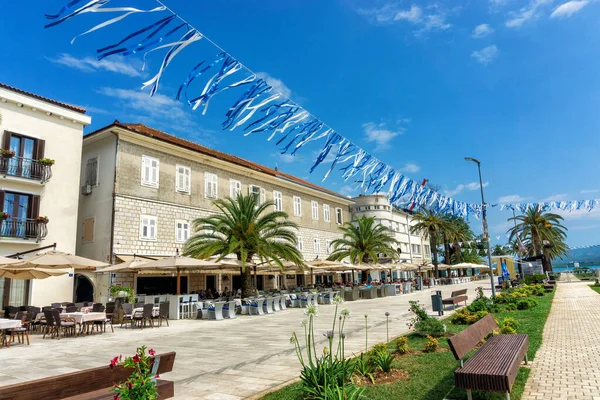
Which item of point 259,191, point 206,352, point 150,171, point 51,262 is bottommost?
point 206,352

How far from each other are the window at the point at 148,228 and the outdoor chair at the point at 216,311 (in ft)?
23.9

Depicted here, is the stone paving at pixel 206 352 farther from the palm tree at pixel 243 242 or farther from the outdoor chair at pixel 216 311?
the palm tree at pixel 243 242

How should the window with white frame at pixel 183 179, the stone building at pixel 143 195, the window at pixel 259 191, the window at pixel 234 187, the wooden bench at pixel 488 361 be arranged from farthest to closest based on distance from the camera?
the window at pixel 259 191, the window at pixel 234 187, the window with white frame at pixel 183 179, the stone building at pixel 143 195, the wooden bench at pixel 488 361

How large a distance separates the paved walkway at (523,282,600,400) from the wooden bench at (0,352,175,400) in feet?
14.1

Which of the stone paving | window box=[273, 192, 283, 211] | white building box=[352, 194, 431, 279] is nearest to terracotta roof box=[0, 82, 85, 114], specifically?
the stone paving

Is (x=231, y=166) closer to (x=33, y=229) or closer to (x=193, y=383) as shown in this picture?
(x=33, y=229)

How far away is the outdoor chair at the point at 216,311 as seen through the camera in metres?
17.2

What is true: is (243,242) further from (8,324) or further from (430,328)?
(430,328)

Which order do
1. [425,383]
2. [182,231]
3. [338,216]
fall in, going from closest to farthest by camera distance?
1. [425,383]
2. [182,231]
3. [338,216]

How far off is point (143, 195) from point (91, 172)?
3.29 meters

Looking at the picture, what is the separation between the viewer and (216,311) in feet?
56.5

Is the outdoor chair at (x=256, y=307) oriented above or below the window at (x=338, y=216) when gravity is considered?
below

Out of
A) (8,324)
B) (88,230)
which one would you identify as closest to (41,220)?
(88,230)

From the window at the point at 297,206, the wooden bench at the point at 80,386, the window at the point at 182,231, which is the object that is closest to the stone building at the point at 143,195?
the window at the point at 182,231
